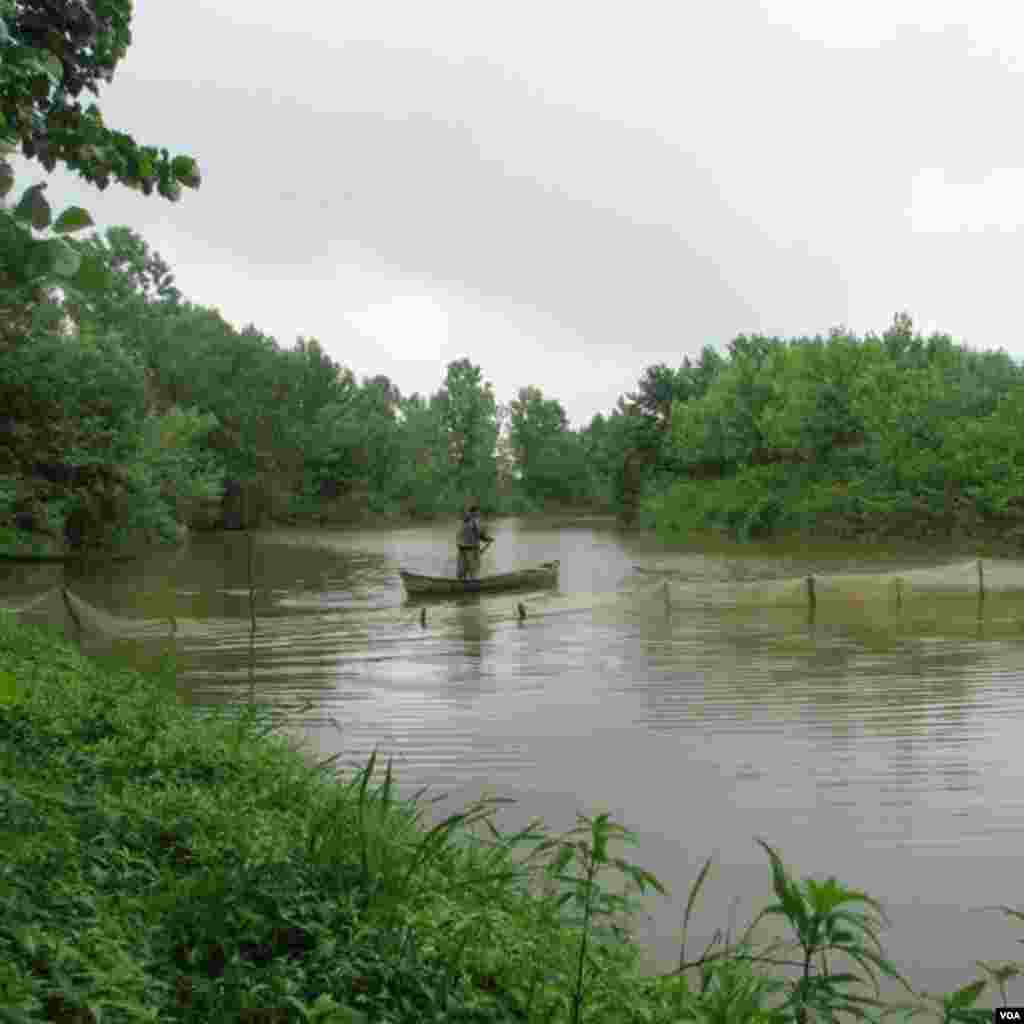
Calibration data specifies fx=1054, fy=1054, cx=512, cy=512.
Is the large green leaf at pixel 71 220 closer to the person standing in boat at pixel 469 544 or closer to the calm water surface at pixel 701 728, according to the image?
the calm water surface at pixel 701 728

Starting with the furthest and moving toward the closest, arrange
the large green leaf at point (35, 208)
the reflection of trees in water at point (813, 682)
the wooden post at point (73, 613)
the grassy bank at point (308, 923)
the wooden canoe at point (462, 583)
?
the wooden canoe at point (462, 583)
the wooden post at point (73, 613)
the reflection of trees in water at point (813, 682)
the grassy bank at point (308, 923)
the large green leaf at point (35, 208)

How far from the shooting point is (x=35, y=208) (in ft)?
6.21

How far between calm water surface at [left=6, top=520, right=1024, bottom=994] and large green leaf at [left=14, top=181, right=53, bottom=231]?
162 inches

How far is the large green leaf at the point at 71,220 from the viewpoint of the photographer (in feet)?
6.20

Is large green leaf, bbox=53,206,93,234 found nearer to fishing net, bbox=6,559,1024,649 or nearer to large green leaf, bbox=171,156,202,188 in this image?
large green leaf, bbox=171,156,202,188

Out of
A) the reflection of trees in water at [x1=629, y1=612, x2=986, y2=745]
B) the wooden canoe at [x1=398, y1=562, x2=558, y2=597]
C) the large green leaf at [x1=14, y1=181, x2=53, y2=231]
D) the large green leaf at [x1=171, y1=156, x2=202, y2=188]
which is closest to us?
the large green leaf at [x1=14, y1=181, x2=53, y2=231]

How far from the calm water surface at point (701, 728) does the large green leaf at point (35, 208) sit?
162 inches

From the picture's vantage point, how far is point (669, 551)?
1703 inches

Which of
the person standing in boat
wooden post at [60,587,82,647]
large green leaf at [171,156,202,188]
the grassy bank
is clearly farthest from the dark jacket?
large green leaf at [171,156,202,188]

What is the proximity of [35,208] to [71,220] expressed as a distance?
6 centimetres

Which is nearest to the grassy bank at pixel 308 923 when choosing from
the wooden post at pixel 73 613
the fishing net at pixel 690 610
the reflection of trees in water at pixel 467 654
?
the reflection of trees in water at pixel 467 654

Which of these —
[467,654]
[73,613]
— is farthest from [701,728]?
[73,613]

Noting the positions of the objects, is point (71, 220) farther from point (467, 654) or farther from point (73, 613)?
point (73, 613)

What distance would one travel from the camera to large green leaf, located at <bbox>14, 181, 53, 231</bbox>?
1.88 metres
